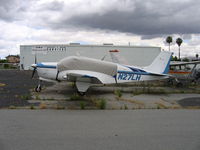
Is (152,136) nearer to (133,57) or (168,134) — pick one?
(168,134)

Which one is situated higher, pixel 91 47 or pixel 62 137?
pixel 91 47

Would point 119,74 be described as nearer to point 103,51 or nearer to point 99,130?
point 99,130

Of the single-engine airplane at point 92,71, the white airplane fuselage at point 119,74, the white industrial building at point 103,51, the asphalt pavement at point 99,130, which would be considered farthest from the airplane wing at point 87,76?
the white industrial building at point 103,51

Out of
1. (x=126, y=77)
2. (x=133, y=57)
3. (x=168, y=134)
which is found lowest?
(x=168, y=134)

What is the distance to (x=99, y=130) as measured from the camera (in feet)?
16.6

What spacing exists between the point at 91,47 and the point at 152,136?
33061mm

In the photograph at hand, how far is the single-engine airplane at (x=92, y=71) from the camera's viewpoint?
10641 mm

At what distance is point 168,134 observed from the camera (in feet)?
15.8

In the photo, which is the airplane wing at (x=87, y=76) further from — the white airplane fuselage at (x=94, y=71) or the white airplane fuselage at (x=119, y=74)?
the white airplane fuselage at (x=119, y=74)

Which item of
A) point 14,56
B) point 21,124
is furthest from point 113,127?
point 14,56

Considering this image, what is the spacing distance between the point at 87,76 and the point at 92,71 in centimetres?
174

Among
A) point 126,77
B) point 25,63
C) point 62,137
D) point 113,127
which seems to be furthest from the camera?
point 25,63

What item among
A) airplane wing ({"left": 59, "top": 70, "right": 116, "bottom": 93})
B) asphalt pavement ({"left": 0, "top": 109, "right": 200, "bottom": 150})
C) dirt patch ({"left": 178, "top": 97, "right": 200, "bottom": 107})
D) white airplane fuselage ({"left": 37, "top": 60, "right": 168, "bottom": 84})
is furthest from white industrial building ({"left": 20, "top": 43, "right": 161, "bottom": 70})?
asphalt pavement ({"left": 0, "top": 109, "right": 200, "bottom": 150})

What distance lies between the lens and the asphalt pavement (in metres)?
4.07
